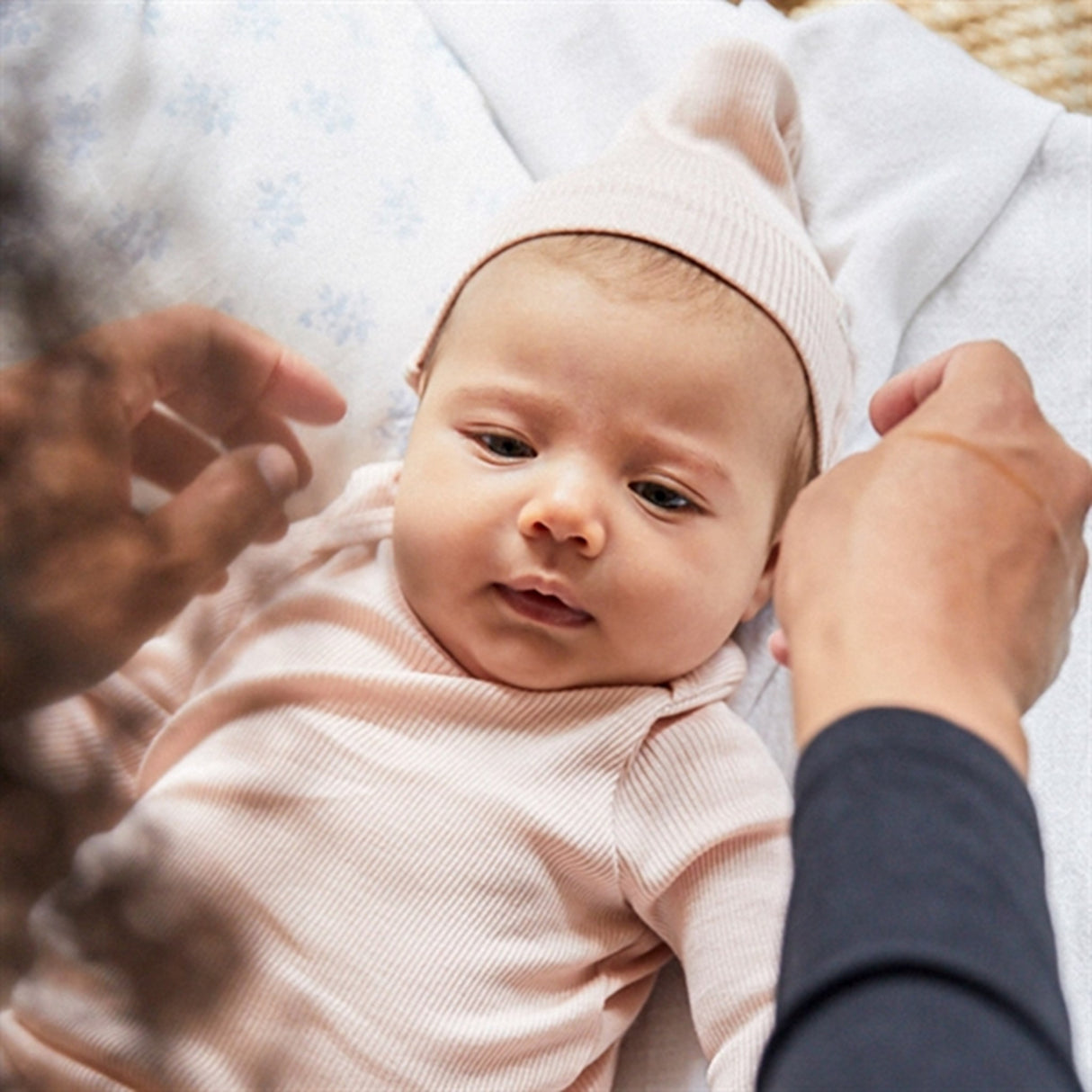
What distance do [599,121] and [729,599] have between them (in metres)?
0.60

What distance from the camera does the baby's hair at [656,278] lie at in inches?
28.4

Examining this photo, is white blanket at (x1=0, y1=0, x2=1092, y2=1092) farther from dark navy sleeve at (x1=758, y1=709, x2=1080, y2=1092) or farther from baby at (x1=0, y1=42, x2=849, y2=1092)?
dark navy sleeve at (x1=758, y1=709, x2=1080, y2=1092)

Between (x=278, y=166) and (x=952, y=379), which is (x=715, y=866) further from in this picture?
(x=278, y=166)

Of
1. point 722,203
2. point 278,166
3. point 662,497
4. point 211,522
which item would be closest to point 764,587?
point 662,497

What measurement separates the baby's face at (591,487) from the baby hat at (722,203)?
0.17 feet

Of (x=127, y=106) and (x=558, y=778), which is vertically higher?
(x=127, y=106)

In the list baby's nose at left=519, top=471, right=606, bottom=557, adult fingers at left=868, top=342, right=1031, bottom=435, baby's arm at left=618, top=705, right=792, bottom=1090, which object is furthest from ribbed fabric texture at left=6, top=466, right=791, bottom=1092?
adult fingers at left=868, top=342, right=1031, bottom=435

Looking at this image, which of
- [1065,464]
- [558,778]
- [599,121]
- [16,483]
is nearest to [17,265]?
[16,483]

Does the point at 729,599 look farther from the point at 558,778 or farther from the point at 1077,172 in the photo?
the point at 1077,172

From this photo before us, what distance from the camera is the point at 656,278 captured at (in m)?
0.73

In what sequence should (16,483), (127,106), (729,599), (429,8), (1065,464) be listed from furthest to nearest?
(429,8), (729,599), (1065,464), (127,106), (16,483)

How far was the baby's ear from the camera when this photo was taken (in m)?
0.79

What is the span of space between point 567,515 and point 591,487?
1.5 inches

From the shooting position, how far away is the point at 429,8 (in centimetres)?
116
